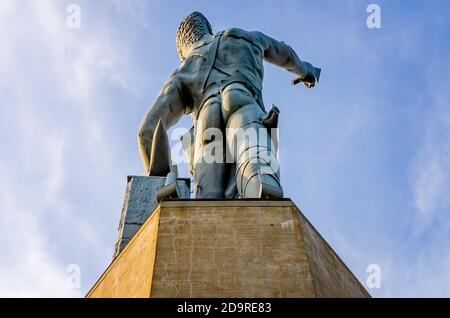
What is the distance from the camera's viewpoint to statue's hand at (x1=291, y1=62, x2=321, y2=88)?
31.8 feet

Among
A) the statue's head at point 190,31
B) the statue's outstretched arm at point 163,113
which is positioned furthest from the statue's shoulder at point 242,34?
the statue's outstretched arm at point 163,113

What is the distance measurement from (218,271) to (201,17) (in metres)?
6.14

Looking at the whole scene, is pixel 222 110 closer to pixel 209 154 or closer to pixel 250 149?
pixel 209 154

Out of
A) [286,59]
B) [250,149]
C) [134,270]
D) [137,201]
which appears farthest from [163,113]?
[134,270]

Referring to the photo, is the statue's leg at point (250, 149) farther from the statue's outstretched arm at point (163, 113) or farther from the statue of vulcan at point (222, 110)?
the statue's outstretched arm at point (163, 113)

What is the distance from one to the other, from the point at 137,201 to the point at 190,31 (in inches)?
132

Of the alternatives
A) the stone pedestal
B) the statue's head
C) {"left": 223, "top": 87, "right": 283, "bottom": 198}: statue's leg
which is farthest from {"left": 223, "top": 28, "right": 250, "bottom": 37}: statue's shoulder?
the stone pedestal

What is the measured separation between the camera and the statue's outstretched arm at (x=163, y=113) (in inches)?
290

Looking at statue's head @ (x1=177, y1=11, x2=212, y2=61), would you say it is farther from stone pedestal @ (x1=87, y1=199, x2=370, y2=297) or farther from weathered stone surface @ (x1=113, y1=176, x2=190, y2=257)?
stone pedestal @ (x1=87, y1=199, x2=370, y2=297)

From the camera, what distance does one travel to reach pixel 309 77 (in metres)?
9.72

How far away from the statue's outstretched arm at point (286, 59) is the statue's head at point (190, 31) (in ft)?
2.81

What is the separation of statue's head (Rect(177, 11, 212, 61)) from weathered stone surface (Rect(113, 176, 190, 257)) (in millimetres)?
2725

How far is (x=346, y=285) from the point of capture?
181 inches
